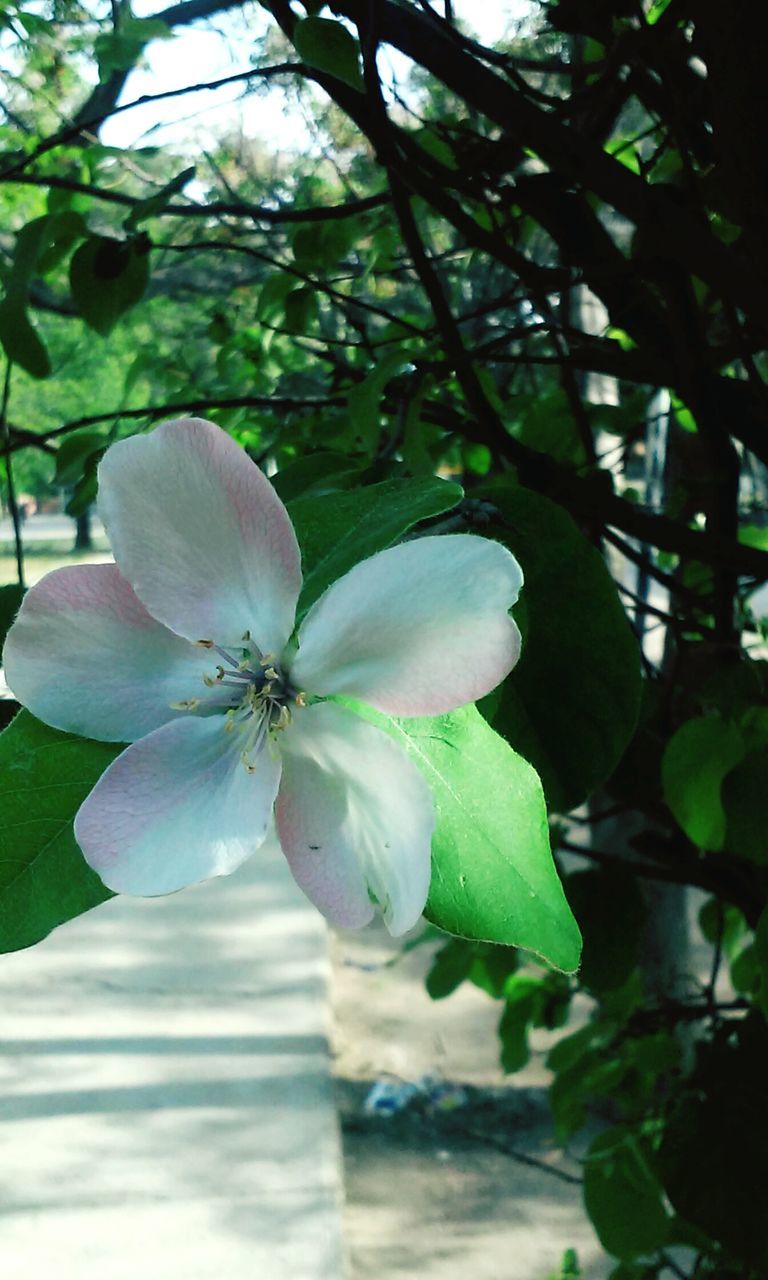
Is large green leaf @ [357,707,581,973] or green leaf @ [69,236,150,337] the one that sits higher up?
green leaf @ [69,236,150,337]

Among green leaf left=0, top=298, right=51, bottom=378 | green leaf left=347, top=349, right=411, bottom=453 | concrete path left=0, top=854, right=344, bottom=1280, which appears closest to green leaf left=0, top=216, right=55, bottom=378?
green leaf left=0, top=298, right=51, bottom=378

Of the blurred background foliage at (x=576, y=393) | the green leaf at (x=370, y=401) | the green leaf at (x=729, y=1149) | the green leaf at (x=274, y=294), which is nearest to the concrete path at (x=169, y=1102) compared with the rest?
the blurred background foliage at (x=576, y=393)

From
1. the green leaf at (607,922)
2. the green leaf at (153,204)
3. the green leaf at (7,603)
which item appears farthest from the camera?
the green leaf at (607,922)

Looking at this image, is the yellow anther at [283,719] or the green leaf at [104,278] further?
the green leaf at [104,278]

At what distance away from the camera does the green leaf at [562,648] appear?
293 mm

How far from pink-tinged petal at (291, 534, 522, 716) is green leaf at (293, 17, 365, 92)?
246 millimetres

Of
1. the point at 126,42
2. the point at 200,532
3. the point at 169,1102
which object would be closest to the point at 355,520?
the point at 200,532

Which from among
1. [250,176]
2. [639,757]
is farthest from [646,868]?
[250,176]

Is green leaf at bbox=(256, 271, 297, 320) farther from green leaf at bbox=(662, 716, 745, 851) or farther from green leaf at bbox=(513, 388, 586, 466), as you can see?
green leaf at bbox=(662, 716, 745, 851)

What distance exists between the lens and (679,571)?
0.88 metres

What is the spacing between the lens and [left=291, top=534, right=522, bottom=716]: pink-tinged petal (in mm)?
200

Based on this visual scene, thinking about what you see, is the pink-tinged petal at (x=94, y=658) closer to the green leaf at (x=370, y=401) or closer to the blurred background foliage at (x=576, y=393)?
the blurred background foliage at (x=576, y=393)

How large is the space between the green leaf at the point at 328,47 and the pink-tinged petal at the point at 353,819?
26 cm

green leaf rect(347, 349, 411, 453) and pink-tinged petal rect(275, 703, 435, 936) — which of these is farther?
green leaf rect(347, 349, 411, 453)
